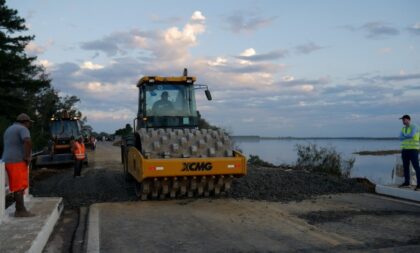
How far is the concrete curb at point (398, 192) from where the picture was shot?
12.0 metres

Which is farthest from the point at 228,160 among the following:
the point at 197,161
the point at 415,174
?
the point at 415,174

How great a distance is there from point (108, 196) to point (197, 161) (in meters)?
2.93

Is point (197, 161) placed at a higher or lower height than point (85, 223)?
higher

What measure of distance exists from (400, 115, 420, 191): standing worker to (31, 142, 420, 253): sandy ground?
1.11 metres

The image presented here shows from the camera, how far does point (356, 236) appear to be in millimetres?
8109

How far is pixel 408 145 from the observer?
12836mm

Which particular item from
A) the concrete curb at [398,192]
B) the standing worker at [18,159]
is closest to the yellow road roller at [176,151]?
the standing worker at [18,159]

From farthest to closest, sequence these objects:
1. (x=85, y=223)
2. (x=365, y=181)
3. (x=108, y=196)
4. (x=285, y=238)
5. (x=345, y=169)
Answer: (x=345, y=169) → (x=365, y=181) → (x=108, y=196) → (x=85, y=223) → (x=285, y=238)

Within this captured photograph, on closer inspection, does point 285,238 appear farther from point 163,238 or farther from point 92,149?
point 92,149

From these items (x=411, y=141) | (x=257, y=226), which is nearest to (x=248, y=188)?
(x=411, y=141)

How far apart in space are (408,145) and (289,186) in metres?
3.15

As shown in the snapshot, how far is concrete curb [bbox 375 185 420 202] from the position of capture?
39.4ft

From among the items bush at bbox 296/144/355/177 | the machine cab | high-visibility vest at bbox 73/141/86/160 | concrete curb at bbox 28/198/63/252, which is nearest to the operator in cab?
the machine cab

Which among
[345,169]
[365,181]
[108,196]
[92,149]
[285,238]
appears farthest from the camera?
[92,149]
